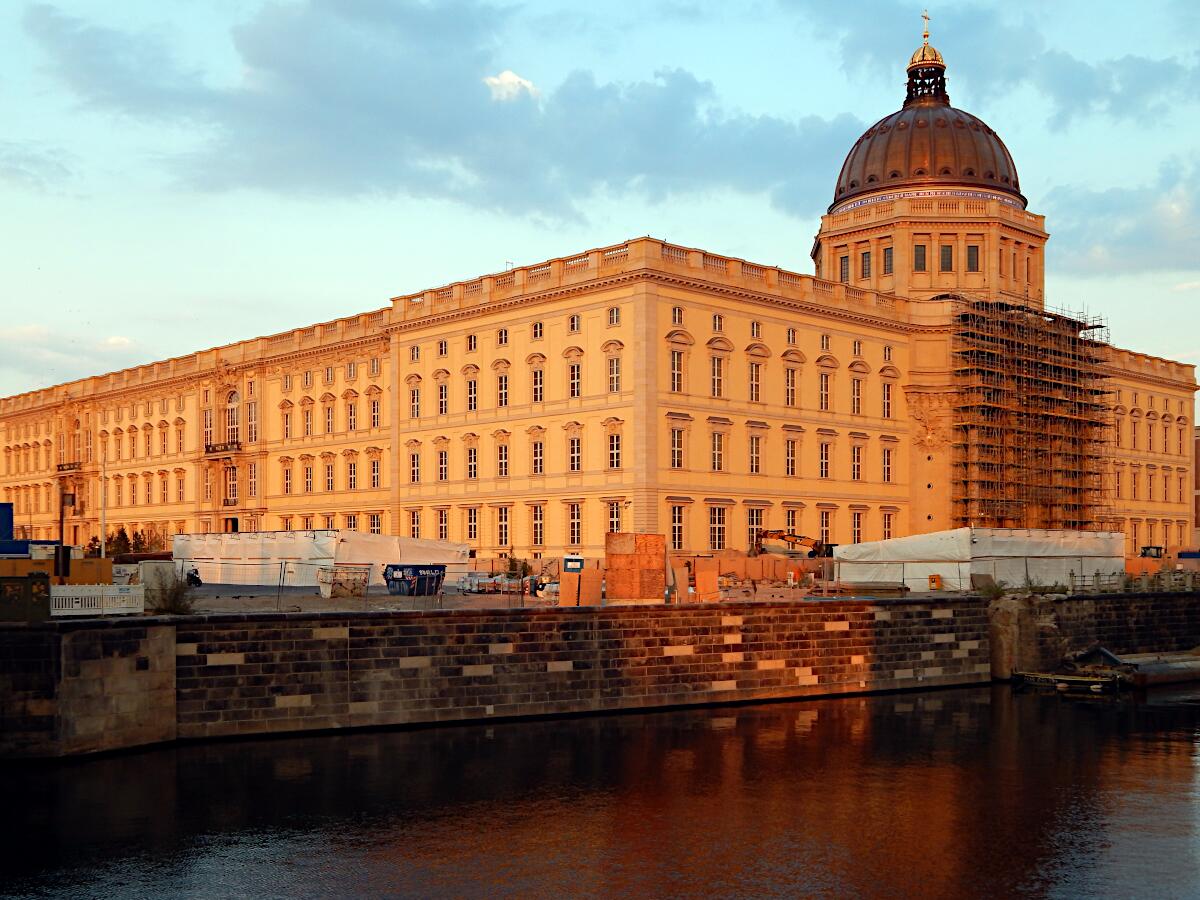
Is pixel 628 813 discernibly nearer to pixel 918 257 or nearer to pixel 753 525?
pixel 753 525

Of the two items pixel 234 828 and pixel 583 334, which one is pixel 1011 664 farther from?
pixel 234 828

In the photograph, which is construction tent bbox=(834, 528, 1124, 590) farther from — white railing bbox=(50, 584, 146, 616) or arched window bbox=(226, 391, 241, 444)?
arched window bbox=(226, 391, 241, 444)

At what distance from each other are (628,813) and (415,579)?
22450mm

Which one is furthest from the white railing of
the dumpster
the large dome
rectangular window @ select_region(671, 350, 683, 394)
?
the large dome

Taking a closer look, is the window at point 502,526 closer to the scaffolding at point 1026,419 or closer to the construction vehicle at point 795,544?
the construction vehicle at point 795,544

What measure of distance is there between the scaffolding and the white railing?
59208mm

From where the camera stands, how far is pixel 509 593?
184ft

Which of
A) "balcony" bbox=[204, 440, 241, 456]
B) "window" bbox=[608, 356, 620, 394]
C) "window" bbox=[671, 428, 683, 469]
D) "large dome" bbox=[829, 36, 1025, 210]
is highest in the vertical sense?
"large dome" bbox=[829, 36, 1025, 210]

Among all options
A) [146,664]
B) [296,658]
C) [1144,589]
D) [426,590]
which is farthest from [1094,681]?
[146,664]

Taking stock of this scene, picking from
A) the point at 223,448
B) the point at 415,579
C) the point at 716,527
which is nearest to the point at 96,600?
the point at 415,579

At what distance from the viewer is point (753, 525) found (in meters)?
74.7

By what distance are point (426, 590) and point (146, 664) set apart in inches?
609

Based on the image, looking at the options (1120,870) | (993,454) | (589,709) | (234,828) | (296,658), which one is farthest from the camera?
(993,454)

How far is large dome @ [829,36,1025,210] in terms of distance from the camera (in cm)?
9494
